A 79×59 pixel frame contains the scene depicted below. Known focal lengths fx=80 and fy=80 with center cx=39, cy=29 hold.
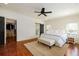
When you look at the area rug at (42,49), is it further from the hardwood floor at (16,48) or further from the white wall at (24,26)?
the white wall at (24,26)

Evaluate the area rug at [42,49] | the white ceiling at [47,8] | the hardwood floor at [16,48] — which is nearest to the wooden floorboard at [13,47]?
the hardwood floor at [16,48]

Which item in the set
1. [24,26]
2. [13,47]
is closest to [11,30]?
[24,26]

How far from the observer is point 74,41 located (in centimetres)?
215

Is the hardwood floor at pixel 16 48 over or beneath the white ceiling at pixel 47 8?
beneath

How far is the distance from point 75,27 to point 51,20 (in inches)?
24.4

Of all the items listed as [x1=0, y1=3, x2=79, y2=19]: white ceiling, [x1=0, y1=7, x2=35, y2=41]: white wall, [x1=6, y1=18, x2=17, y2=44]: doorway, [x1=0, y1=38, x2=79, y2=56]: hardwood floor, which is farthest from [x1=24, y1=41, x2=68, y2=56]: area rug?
[x1=0, y1=3, x2=79, y2=19]: white ceiling

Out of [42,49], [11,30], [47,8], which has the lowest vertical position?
[42,49]

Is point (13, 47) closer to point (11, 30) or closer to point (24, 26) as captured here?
point (11, 30)

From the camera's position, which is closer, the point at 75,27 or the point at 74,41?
the point at 75,27

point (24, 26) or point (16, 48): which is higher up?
point (24, 26)

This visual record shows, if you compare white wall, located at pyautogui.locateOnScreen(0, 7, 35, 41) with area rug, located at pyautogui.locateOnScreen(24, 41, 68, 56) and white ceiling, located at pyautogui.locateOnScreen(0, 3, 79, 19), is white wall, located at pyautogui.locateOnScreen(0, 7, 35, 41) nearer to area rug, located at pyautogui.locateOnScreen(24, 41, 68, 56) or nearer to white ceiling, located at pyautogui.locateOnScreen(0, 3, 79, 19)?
white ceiling, located at pyautogui.locateOnScreen(0, 3, 79, 19)

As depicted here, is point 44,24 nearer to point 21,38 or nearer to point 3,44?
point 21,38

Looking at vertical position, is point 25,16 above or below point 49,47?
above

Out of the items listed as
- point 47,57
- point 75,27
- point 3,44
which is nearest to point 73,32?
point 75,27
